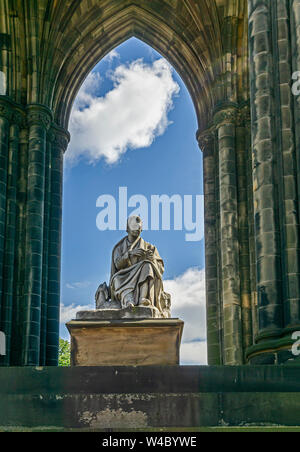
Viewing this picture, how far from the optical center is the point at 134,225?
14.3 metres

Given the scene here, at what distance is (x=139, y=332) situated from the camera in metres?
12.4

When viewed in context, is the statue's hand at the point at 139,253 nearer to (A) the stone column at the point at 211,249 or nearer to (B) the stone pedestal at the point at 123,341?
(B) the stone pedestal at the point at 123,341

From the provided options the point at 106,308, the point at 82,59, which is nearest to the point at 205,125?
the point at 82,59

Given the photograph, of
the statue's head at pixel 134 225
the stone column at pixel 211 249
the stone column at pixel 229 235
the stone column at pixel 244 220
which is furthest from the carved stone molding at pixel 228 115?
the statue's head at pixel 134 225

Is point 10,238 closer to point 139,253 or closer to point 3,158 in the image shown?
point 3,158

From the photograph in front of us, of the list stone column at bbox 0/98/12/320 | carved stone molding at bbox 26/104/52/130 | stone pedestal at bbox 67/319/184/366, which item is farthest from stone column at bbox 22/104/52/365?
stone pedestal at bbox 67/319/184/366

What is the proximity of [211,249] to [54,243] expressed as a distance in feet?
12.6

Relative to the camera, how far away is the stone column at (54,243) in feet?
60.3

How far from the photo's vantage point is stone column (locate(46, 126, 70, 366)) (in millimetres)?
18391

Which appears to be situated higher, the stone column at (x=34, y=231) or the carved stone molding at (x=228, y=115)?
the carved stone molding at (x=228, y=115)

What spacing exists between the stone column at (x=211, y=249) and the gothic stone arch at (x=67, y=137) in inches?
1.1

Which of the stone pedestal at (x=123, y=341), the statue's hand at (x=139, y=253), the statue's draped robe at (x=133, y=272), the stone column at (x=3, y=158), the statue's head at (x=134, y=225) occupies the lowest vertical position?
the stone pedestal at (x=123, y=341)

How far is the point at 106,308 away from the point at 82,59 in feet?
31.1
